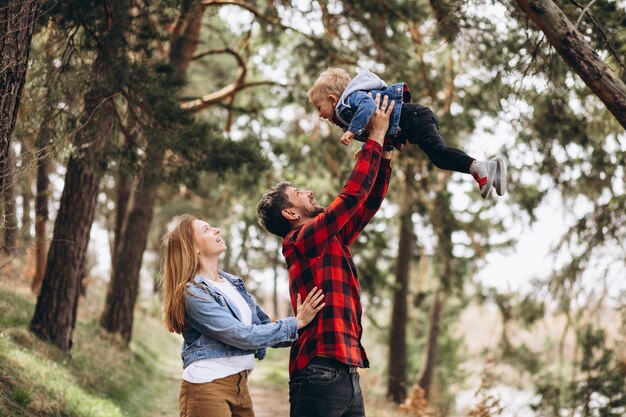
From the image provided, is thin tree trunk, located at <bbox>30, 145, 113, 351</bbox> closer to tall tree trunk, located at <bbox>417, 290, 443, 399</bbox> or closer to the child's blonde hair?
the child's blonde hair

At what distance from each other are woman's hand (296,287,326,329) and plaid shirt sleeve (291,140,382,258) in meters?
0.19

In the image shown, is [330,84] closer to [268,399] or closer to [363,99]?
[363,99]

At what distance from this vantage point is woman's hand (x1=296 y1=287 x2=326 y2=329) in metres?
3.57

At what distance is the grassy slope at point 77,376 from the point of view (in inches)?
248

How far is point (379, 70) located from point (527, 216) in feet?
13.7

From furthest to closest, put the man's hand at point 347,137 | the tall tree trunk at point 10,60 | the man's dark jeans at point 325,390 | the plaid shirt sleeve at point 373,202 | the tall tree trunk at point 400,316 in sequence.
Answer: the tall tree trunk at point 400,316 < the tall tree trunk at point 10,60 < the plaid shirt sleeve at point 373,202 < the man's hand at point 347,137 < the man's dark jeans at point 325,390

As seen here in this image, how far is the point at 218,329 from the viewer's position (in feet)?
12.0

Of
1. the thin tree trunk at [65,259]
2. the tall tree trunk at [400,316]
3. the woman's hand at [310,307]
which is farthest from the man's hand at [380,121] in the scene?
the tall tree trunk at [400,316]

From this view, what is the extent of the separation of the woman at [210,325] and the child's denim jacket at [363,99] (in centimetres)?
95

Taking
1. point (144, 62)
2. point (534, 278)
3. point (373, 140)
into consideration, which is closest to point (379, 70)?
point (534, 278)

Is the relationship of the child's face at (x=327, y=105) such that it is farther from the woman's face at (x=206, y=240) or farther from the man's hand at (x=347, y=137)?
the woman's face at (x=206, y=240)

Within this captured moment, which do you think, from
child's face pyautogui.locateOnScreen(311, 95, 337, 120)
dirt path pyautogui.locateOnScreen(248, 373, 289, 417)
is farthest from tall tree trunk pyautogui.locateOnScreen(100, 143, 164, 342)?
child's face pyautogui.locateOnScreen(311, 95, 337, 120)

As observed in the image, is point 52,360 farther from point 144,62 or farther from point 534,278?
point 534,278

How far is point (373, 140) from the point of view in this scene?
3711mm
